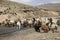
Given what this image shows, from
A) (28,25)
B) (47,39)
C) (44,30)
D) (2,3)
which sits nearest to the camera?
(47,39)

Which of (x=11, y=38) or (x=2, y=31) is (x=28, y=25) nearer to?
(x=2, y=31)

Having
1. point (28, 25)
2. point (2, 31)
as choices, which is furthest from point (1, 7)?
point (2, 31)

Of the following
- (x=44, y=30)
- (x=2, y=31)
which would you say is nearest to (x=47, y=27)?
(x=44, y=30)

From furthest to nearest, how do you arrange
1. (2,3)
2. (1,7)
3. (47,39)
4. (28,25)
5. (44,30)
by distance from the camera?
(2,3), (1,7), (28,25), (44,30), (47,39)

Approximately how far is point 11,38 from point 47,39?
298cm

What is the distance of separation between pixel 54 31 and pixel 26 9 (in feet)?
101

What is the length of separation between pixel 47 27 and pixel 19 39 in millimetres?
5298

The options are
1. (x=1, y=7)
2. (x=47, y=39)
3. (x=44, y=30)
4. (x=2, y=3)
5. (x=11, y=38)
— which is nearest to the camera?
(x=47, y=39)

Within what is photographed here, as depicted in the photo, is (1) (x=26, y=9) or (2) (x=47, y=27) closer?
(2) (x=47, y=27)

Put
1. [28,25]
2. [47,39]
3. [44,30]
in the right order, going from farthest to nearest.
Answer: [28,25]
[44,30]
[47,39]

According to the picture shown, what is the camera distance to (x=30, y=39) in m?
17.1

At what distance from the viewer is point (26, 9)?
51.9 meters

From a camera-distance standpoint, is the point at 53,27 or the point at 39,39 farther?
the point at 53,27

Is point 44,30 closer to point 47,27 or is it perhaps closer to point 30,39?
point 47,27
